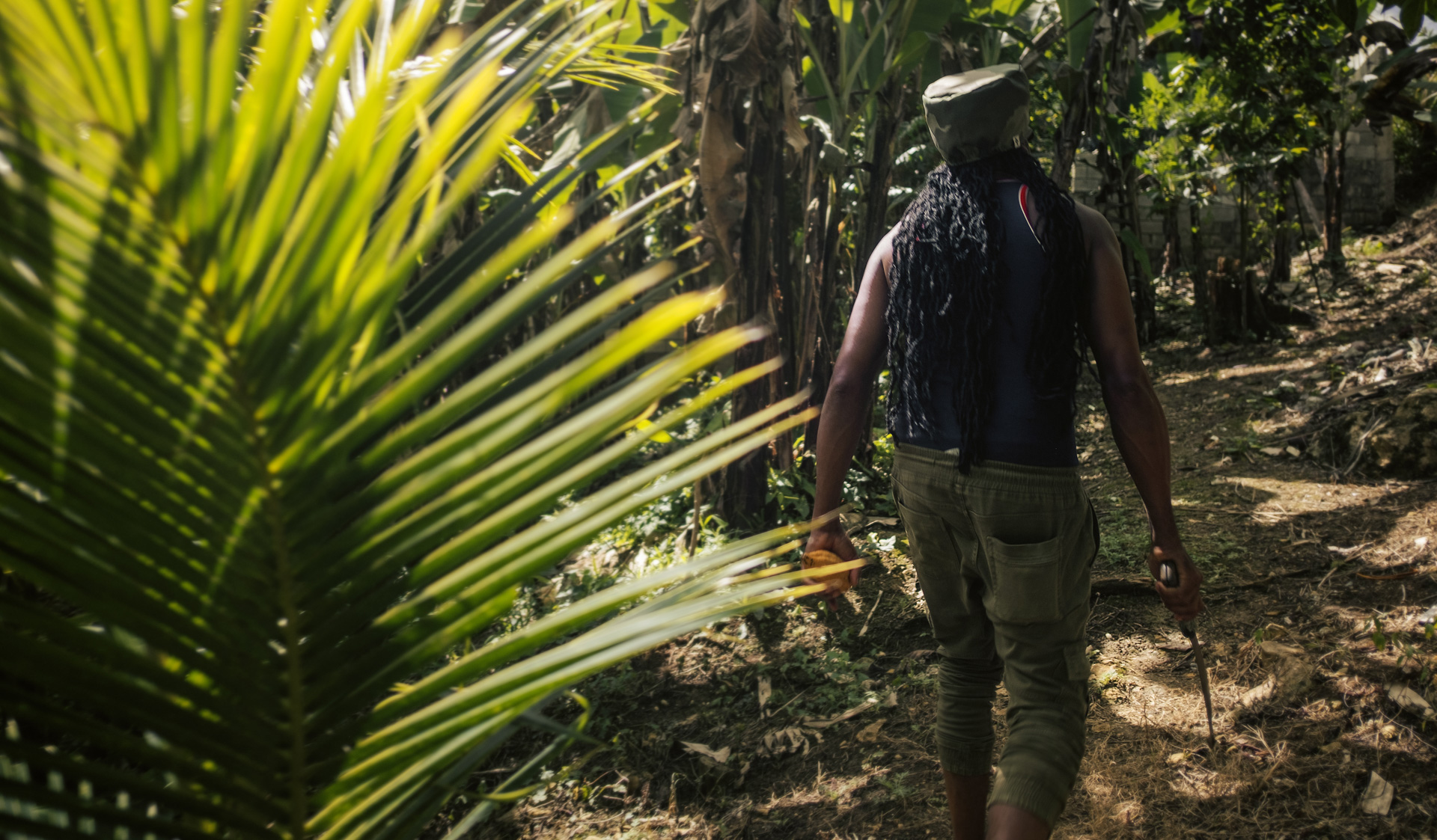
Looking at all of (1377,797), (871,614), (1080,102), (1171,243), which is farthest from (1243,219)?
(1377,797)

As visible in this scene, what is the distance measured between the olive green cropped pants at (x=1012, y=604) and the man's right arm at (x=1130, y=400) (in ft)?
0.43

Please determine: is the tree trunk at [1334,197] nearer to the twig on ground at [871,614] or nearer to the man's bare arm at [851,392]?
the twig on ground at [871,614]

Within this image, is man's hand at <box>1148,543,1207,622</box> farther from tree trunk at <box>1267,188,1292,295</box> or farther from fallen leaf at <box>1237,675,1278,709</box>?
tree trunk at <box>1267,188,1292,295</box>

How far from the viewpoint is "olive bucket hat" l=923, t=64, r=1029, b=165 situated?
1.79 meters

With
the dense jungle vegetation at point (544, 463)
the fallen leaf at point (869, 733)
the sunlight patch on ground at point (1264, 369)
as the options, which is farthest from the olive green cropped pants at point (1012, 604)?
the sunlight patch on ground at point (1264, 369)

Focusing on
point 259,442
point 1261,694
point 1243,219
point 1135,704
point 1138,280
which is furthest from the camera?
point 1243,219

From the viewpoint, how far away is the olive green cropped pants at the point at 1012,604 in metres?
1.66

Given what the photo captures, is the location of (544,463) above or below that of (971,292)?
below

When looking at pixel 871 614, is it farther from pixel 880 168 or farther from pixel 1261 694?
pixel 880 168

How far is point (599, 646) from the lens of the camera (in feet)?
2.09

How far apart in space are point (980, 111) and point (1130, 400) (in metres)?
0.69

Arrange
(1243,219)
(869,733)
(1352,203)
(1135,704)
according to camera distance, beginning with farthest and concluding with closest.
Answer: (1352,203)
(1243,219)
(869,733)
(1135,704)

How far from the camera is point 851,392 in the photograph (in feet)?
6.44

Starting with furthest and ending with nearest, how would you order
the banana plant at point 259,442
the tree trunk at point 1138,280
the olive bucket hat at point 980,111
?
the tree trunk at point 1138,280 → the olive bucket hat at point 980,111 → the banana plant at point 259,442
